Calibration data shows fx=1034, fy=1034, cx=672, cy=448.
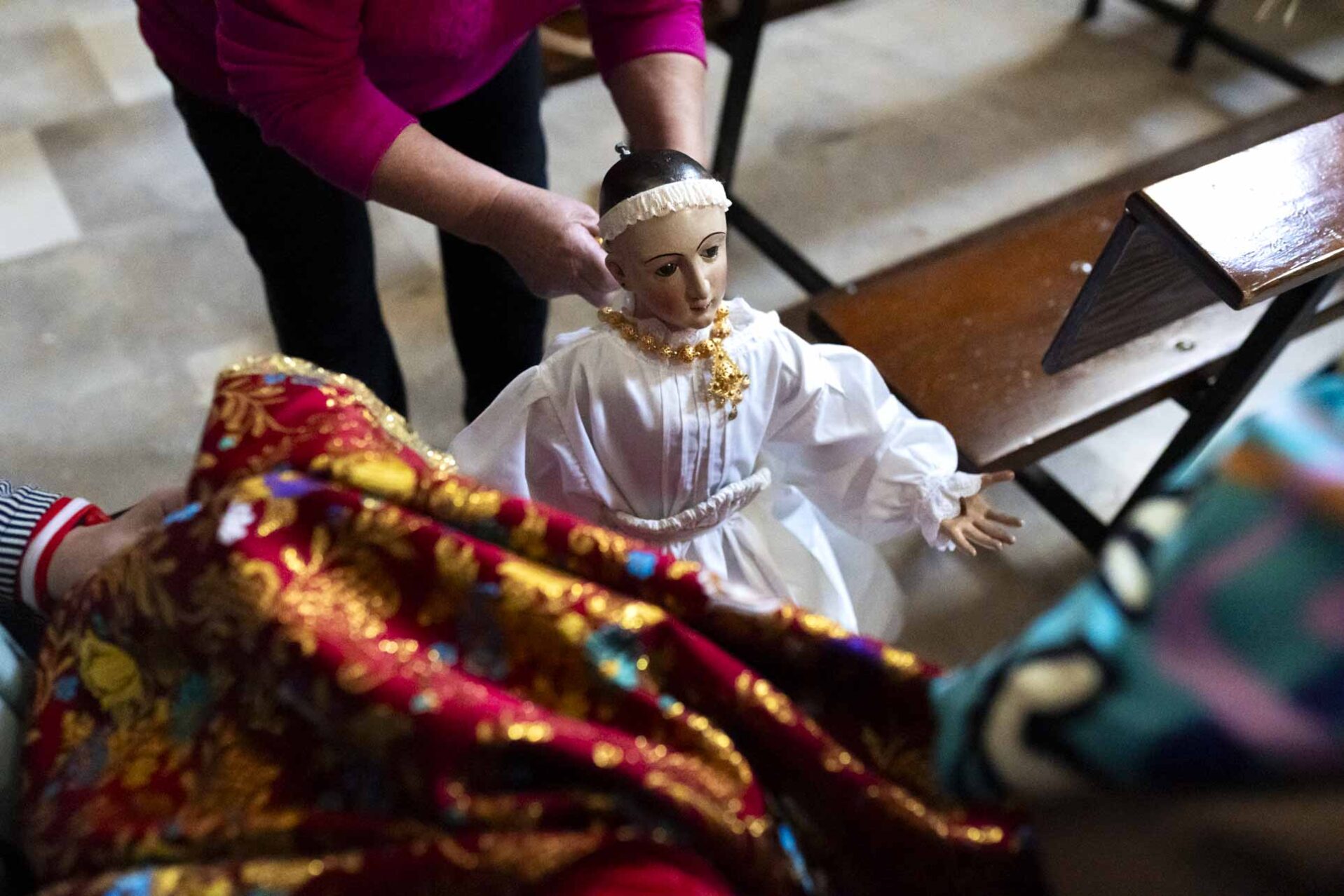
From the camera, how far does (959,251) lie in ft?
4.52

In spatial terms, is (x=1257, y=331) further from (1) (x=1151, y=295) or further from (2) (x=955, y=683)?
(2) (x=955, y=683)

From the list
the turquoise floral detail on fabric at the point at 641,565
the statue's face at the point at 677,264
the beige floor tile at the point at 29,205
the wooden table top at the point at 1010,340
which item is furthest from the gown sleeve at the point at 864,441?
the beige floor tile at the point at 29,205

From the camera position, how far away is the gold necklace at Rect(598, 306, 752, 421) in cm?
82

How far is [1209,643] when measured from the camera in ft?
1.04

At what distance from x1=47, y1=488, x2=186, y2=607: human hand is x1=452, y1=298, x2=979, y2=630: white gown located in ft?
0.79

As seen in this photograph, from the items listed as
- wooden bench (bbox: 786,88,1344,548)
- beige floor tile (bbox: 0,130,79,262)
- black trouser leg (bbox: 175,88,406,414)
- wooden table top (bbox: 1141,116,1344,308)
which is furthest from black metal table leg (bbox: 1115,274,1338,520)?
beige floor tile (bbox: 0,130,79,262)

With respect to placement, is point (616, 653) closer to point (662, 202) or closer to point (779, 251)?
point (662, 202)

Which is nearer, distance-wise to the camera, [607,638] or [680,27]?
[607,638]

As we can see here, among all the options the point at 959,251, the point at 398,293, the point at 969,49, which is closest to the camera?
the point at 959,251

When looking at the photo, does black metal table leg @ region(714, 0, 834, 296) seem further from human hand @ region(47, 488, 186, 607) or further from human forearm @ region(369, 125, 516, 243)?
human hand @ region(47, 488, 186, 607)

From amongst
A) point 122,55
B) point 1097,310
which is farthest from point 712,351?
point 122,55

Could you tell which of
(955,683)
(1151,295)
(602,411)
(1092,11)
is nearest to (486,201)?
(602,411)

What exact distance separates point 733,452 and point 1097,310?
46 centimetres

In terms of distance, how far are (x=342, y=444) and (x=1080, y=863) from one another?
16.5 inches
